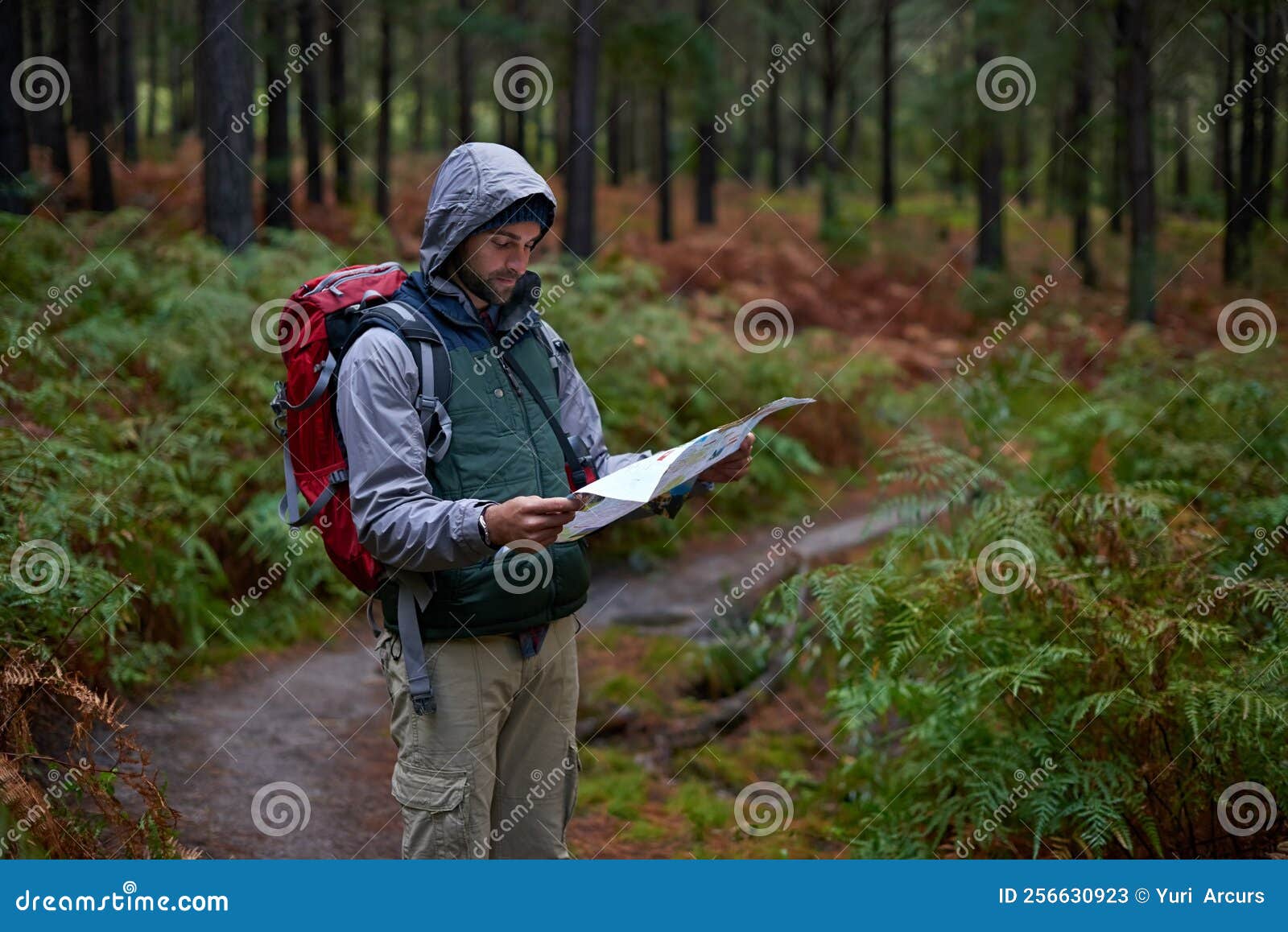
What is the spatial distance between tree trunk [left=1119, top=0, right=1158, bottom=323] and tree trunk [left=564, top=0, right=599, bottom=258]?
26.7 ft

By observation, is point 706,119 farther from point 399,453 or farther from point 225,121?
point 399,453

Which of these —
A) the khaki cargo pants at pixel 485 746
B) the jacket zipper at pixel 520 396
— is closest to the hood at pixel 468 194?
the jacket zipper at pixel 520 396

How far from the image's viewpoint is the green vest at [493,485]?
2.88 meters

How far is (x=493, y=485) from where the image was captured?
2895 millimetres

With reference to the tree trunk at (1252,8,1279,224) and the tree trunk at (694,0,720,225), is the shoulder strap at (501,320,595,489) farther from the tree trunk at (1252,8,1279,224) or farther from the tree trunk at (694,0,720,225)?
the tree trunk at (694,0,720,225)

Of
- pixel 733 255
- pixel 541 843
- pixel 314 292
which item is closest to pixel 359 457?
pixel 314 292

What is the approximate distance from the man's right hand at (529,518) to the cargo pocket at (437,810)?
0.73 m

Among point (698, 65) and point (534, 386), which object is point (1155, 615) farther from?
point (698, 65)

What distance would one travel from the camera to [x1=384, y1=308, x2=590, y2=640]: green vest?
288cm

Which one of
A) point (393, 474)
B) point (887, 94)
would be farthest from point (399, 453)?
point (887, 94)

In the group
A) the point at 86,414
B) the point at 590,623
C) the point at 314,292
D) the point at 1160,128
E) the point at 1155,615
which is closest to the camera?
the point at 314,292

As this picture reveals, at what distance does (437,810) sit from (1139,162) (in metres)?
16.9

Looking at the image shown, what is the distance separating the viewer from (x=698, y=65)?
20.2 m

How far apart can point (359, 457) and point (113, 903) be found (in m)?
1.55
